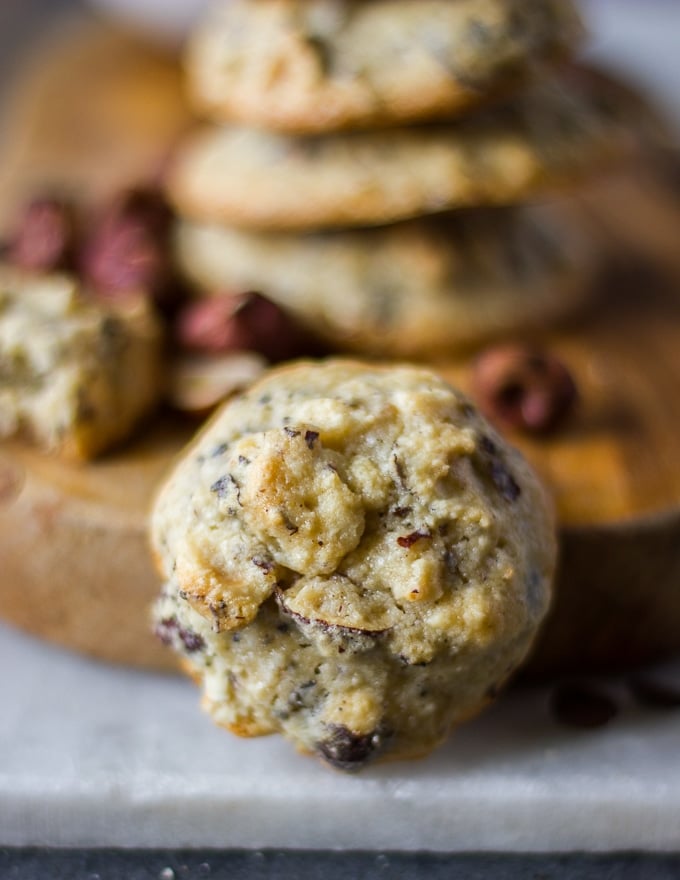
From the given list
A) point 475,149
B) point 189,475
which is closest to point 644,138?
point 475,149

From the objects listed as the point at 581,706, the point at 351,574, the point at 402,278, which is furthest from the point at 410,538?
the point at 402,278

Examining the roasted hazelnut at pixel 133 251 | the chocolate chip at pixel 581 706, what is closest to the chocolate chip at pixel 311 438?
the chocolate chip at pixel 581 706

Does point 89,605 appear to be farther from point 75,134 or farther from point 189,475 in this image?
point 75,134

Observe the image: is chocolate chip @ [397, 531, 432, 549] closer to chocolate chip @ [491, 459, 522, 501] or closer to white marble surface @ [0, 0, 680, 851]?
chocolate chip @ [491, 459, 522, 501]

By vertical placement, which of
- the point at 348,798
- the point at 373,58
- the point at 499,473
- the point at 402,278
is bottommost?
the point at 348,798

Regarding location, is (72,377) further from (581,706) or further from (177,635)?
(581,706)

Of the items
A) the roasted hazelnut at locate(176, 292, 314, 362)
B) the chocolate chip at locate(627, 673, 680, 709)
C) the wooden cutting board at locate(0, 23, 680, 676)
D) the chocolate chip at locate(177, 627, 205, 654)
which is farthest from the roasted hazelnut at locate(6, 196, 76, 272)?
the chocolate chip at locate(627, 673, 680, 709)

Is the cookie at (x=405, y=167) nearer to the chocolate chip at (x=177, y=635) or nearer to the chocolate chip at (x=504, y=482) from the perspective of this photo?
the chocolate chip at (x=504, y=482)
